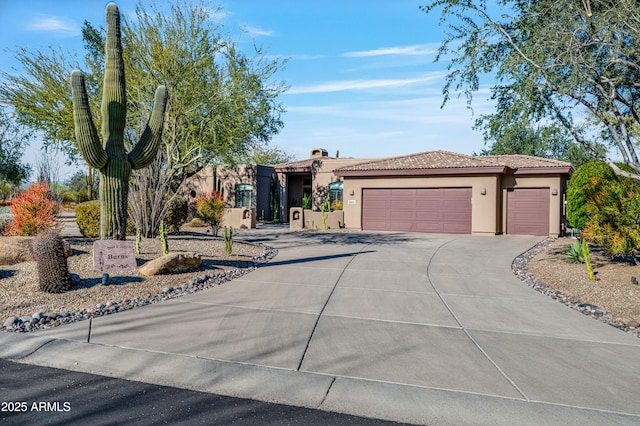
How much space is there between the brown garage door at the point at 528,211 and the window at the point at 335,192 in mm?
10574

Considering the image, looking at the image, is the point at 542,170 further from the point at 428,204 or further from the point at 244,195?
the point at 244,195

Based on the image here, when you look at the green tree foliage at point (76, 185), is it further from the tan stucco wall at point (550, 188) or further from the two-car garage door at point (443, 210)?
the tan stucco wall at point (550, 188)

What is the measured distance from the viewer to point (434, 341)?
5.71 m

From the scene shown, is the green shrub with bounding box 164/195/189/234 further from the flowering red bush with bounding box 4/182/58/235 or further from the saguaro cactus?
the saguaro cactus

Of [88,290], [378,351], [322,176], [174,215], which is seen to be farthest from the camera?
[322,176]

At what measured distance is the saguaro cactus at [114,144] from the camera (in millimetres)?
9898

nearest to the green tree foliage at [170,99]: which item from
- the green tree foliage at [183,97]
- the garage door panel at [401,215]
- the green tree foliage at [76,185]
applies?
the green tree foliage at [183,97]

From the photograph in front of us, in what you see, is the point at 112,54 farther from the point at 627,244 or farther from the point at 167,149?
the point at 627,244

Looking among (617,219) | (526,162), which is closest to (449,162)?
(526,162)

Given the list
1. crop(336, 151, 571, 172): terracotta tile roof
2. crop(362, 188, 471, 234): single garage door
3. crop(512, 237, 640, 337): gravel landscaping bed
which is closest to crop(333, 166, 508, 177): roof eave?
crop(336, 151, 571, 172): terracotta tile roof

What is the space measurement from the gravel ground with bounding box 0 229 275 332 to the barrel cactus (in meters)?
0.15

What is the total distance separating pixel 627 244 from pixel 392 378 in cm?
816

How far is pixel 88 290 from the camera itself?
307 inches

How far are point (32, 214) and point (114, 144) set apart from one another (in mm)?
3697
